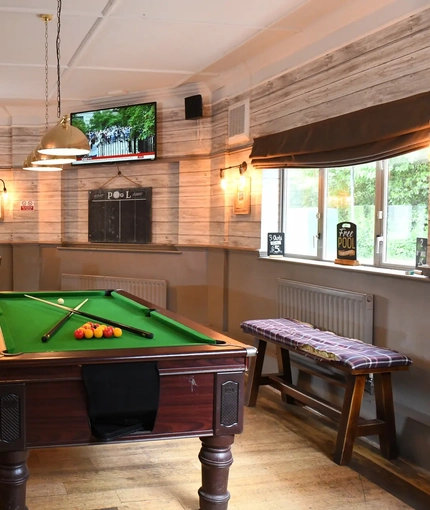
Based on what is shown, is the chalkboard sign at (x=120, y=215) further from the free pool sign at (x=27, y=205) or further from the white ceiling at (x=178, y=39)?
the white ceiling at (x=178, y=39)

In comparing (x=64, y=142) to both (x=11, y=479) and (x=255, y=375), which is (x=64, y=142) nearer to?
(x=11, y=479)

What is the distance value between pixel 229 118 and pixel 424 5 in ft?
9.98

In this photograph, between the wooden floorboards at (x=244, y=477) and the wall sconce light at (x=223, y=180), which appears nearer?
the wooden floorboards at (x=244, y=477)

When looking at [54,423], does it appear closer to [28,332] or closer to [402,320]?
[28,332]

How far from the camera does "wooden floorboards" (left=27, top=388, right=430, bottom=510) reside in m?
3.42

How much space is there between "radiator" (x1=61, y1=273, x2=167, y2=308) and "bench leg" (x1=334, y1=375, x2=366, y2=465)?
405 centimetres

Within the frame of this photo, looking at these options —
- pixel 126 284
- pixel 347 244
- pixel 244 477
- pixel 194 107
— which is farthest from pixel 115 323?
pixel 126 284

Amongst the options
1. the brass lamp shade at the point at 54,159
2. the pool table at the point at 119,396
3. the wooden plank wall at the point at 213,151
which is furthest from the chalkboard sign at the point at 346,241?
the brass lamp shade at the point at 54,159

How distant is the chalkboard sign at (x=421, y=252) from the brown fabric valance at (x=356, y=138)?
1.85 feet

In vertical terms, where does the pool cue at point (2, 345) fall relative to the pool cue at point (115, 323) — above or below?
above

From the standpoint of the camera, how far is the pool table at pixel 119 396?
2805mm

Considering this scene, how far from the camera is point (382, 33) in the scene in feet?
14.2

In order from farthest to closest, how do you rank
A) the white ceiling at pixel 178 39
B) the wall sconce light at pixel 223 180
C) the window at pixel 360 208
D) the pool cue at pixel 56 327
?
the wall sconce light at pixel 223 180 < the white ceiling at pixel 178 39 < the window at pixel 360 208 < the pool cue at pixel 56 327

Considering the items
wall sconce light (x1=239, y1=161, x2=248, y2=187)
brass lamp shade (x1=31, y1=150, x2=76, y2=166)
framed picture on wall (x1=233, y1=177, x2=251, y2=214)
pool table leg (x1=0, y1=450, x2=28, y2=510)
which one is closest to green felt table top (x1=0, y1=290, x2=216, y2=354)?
pool table leg (x1=0, y1=450, x2=28, y2=510)
